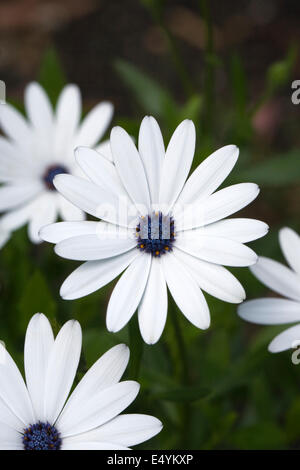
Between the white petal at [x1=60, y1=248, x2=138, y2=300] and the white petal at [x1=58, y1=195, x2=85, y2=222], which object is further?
the white petal at [x1=58, y1=195, x2=85, y2=222]

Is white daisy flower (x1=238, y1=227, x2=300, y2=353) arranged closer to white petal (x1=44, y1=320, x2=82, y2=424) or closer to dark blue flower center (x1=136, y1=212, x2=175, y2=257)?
dark blue flower center (x1=136, y1=212, x2=175, y2=257)

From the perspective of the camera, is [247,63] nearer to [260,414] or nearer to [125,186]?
[260,414]

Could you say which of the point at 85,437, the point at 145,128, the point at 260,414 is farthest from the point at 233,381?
the point at 145,128

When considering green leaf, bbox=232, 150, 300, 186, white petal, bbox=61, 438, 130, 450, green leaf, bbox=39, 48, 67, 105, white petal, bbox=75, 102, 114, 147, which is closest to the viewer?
white petal, bbox=61, 438, 130, 450

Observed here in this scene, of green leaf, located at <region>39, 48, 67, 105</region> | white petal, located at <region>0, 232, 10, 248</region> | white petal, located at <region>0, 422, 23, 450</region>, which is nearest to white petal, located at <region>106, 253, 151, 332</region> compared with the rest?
white petal, located at <region>0, 422, 23, 450</region>

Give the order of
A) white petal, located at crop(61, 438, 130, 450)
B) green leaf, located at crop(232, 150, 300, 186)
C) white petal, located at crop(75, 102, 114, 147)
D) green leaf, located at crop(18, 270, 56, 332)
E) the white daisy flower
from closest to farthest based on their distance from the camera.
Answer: white petal, located at crop(61, 438, 130, 450) → the white daisy flower → green leaf, located at crop(18, 270, 56, 332) → white petal, located at crop(75, 102, 114, 147) → green leaf, located at crop(232, 150, 300, 186)

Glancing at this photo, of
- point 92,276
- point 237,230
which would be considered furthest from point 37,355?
point 237,230

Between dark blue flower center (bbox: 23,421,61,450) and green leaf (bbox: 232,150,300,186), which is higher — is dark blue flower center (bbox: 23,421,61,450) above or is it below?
below

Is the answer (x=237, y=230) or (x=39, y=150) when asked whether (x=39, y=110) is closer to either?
(x=39, y=150)
